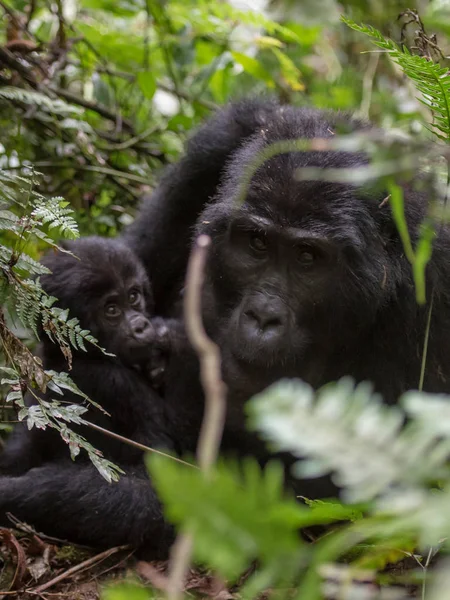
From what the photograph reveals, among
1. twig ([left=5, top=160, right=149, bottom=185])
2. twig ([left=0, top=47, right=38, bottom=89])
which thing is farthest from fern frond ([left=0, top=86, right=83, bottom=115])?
twig ([left=5, top=160, right=149, bottom=185])

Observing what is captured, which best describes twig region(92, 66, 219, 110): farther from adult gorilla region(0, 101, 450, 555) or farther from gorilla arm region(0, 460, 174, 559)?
gorilla arm region(0, 460, 174, 559)

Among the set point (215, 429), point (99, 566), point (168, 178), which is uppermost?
A: point (215, 429)

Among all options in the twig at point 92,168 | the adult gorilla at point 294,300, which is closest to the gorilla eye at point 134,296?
the adult gorilla at point 294,300

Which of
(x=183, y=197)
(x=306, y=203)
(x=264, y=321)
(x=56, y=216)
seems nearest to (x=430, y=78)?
(x=306, y=203)

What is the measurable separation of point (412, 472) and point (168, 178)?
3332 mm

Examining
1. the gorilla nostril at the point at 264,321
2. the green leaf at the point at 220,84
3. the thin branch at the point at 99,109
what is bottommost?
the thin branch at the point at 99,109

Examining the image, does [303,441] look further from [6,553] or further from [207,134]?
[207,134]

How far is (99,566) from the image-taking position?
3223 millimetres

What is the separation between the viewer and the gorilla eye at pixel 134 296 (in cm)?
398

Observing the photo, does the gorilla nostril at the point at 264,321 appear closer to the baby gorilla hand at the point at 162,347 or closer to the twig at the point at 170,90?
the baby gorilla hand at the point at 162,347

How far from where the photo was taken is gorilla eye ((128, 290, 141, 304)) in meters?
3.98

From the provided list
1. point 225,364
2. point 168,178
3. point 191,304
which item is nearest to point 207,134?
point 168,178

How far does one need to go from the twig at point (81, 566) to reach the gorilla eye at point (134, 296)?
129 cm

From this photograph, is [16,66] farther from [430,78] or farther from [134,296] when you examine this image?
[430,78]
